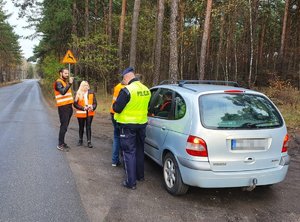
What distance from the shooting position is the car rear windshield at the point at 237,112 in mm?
4629

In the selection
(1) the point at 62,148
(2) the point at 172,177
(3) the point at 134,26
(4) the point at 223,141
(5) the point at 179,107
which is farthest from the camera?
(3) the point at 134,26

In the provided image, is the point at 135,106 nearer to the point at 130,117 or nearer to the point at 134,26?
the point at 130,117

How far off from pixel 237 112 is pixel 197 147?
842 millimetres

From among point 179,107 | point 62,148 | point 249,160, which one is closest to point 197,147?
point 249,160

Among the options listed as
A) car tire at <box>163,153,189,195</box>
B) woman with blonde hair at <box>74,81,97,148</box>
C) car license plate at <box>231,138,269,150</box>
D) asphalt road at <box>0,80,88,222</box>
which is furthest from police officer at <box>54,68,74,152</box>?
car license plate at <box>231,138,269,150</box>

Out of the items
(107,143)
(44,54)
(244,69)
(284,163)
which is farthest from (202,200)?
(44,54)

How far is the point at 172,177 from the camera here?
5.05 m

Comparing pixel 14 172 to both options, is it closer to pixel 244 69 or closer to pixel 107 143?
pixel 107 143

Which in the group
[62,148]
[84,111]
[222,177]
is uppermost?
[84,111]

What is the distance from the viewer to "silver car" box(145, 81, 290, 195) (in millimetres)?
4477

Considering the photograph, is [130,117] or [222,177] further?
[130,117]

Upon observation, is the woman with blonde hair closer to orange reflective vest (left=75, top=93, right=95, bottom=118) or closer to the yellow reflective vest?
orange reflective vest (left=75, top=93, right=95, bottom=118)

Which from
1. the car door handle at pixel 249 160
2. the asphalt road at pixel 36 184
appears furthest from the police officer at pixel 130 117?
the car door handle at pixel 249 160

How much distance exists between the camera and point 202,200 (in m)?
4.87
